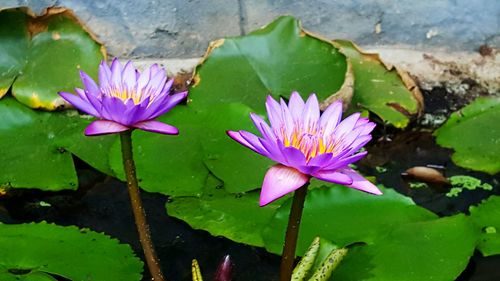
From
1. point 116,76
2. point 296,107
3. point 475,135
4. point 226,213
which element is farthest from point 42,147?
point 475,135

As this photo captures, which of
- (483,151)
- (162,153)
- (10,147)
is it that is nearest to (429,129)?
(483,151)

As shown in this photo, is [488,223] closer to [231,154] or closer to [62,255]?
[231,154]

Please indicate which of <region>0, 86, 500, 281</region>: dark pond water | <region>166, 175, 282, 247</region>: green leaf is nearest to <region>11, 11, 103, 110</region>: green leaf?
<region>0, 86, 500, 281</region>: dark pond water

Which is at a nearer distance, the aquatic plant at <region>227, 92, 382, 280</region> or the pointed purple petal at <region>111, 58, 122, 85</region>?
the aquatic plant at <region>227, 92, 382, 280</region>

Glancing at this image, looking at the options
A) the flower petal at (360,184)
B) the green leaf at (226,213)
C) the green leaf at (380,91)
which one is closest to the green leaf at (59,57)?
the green leaf at (226,213)

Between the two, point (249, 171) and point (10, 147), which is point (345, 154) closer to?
point (249, 171)

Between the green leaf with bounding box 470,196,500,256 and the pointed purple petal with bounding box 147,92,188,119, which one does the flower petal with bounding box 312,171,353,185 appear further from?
the green leaf with bounding box 470,196,500,256

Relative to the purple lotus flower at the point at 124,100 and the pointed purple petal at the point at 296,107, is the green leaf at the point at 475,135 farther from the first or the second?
the purple lotus flower at the point at 124,100
